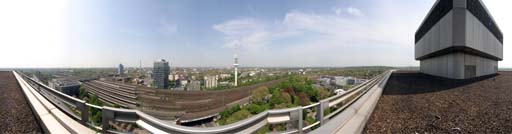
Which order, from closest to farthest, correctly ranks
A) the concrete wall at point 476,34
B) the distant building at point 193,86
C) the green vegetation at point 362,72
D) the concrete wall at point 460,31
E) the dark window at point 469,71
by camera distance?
the concrete wall at point 460,31
the concrete wall at point 476,34
the dark window at point 469,71
the green vegetation at point 362,72
the distant building at point 193,86

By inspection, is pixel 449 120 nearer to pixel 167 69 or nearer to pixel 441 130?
pixel 441 130

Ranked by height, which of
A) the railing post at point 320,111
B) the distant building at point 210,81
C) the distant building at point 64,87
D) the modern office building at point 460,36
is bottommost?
the distant building at point 210,81

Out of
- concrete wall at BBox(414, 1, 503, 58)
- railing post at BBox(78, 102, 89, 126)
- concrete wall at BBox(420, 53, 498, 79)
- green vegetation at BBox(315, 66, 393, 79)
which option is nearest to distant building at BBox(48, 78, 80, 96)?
railing post at BBox(78, 102, 89, 126)

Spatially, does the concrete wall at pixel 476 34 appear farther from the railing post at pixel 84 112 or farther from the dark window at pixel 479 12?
the railing post at pixel 84 112

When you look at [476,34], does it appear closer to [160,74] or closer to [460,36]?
[460,36]

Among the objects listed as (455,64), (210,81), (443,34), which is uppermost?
(443,34)

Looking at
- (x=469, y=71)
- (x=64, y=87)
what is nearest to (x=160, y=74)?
(x=64, y=87)

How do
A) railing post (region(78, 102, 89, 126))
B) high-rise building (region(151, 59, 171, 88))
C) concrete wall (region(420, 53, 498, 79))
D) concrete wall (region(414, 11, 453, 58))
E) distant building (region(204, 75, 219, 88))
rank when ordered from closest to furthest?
1. railing post (region(78, 102, 89, 126))
2. concrete wall (region(414, 11, 453, 58))
3. concrete wall (region(420, 53, 498, 79))
4. high-rise building (region(151, 59, 171, 88))
5. distant building (region(204, 75, 219, 88))

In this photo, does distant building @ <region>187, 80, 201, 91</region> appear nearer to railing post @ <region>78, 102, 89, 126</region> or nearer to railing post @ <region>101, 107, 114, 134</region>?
A: railing post @ <region>78, 102, 89, 126</region>

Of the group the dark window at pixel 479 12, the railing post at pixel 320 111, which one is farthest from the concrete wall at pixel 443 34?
the railing post at pixel 320 111
